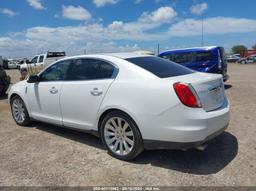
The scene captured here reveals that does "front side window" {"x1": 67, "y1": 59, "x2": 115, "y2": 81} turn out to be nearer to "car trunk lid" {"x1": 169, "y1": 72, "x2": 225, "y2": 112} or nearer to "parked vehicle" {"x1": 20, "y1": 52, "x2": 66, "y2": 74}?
"car trunk lid" {"x1": 169, "y1": 72, "x2": 225, "y2": 112}

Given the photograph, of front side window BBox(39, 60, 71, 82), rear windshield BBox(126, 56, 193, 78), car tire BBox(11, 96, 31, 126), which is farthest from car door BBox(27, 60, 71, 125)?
rear windshield BBox(126, 56, 193, 78)

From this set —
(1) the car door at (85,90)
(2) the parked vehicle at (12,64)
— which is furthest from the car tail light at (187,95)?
(2) the parked vehicle at (12,64)

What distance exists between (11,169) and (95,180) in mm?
1321

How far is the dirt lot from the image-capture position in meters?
3.37

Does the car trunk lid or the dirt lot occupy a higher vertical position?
the car trunk lid

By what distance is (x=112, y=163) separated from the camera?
388cm

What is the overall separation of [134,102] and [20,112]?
3.37m

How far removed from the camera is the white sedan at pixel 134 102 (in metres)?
3.39

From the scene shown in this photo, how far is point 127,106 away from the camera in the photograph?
3.69m

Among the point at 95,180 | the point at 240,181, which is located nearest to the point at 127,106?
the point at 95,180

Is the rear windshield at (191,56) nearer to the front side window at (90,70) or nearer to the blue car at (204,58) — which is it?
the blue car at (204,58)

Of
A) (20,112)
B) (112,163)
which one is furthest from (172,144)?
(20,112)

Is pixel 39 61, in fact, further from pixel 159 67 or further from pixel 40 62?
pixel 159 67

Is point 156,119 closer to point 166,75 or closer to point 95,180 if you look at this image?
point 166,75
